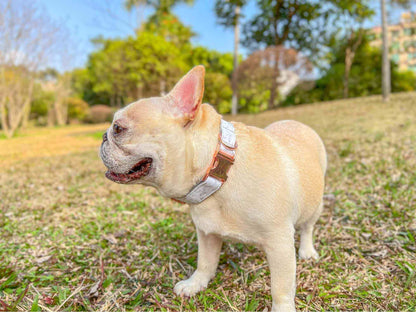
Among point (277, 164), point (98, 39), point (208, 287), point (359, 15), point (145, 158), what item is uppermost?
point (98, 39)

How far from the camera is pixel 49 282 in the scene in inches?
72.6

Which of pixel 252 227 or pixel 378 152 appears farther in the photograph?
→ pixel 378 152

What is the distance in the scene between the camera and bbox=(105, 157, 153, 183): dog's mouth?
1368 millimetres

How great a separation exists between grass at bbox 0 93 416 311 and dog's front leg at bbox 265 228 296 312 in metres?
0.18

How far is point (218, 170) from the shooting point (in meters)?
1.33

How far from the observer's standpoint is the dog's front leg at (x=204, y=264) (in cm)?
176

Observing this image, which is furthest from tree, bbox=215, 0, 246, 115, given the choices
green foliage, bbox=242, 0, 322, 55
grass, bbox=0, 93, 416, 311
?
grass, bbox=0, 93, 416, 311

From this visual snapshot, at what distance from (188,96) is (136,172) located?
446 millimetres

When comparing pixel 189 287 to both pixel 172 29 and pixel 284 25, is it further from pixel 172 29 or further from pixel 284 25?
pixel 172 29

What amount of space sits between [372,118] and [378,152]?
2897 mm

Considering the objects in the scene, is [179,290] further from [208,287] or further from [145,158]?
[145,158]

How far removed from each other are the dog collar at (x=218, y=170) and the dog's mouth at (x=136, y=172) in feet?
0.77

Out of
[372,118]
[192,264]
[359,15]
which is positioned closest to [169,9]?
[359,15]

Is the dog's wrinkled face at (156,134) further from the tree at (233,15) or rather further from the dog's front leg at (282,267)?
the tree at (233,15)
